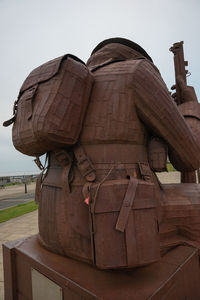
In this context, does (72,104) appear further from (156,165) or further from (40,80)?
(156,165)

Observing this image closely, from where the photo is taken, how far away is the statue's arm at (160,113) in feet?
5.45

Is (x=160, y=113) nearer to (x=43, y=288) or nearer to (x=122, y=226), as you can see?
(x=122, y=226)

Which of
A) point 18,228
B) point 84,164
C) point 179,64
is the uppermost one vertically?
point 179,64

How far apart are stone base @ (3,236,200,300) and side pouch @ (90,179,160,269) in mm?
162

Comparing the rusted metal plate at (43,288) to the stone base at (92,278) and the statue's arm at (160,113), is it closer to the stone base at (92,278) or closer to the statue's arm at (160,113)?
the stone base at (92,278)

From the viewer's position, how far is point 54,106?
4.77 feet

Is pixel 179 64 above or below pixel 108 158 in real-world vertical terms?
above

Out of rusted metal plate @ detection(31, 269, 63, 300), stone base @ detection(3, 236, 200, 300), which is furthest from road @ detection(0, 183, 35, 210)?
rusted metal plate @ detection(31, 269, 63, 300)

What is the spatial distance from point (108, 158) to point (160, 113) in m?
0.60

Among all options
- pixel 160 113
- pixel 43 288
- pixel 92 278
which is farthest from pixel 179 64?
pixel 43 288

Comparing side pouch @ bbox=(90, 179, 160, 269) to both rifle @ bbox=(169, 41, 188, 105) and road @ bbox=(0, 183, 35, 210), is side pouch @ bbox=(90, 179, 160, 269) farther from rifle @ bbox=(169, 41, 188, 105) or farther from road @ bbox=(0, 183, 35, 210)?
road @ bbox=(0, 183, 35, 210)

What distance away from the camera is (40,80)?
158 centimetres

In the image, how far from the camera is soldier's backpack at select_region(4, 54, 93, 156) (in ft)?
4.74

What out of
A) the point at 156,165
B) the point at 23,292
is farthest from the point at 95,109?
the point at 23,292
